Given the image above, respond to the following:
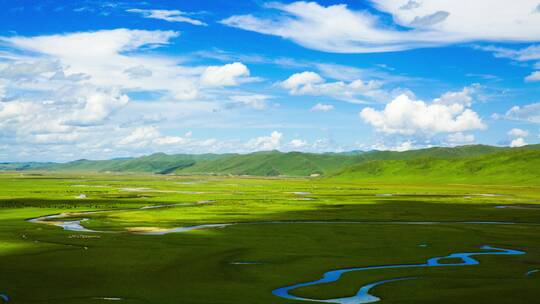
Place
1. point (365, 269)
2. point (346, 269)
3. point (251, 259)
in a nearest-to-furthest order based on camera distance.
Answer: point (365, 269) → point (346, 269) → point (251, 259)

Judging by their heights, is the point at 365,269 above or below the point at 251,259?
below

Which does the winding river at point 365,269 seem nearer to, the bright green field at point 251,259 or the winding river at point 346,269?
the winding river at point 346,269

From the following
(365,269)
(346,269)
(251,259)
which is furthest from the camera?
(251,259)

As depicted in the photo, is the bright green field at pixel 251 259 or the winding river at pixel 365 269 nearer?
the winding river at pixel 365 269

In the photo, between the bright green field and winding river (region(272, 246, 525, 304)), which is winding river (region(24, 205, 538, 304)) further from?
the bright green field

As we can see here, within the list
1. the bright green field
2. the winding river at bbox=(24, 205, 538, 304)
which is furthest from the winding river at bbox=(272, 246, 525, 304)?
the bright green field

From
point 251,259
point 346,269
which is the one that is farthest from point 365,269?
point 251,259

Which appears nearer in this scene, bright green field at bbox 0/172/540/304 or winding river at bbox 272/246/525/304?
winding river at bbox 272/246/525/304

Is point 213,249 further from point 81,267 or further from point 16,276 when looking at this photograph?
point 16,276

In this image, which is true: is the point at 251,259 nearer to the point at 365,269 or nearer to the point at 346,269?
the point at 346,269

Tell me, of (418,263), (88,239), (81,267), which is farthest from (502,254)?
(88,239)

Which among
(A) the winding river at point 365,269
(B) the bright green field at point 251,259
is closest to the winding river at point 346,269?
(A) the winding river at point 365,269
